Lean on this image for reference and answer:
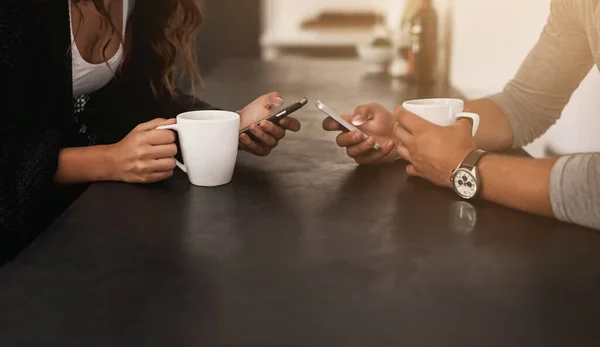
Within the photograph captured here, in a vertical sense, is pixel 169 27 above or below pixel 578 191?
above

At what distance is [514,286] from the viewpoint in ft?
1.95

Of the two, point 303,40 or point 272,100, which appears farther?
point 303,40

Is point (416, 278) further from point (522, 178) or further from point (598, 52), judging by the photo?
point (598, 52)

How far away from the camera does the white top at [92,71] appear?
46.5 inches

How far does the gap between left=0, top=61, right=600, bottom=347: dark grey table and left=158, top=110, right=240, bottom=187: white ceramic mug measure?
3cm

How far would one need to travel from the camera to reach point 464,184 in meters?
0.87

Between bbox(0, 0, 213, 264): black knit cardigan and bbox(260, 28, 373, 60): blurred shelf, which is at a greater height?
bbox(0, 0, 213, 264): black knit cardigan

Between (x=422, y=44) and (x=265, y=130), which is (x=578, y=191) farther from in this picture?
(x=422, y=44)

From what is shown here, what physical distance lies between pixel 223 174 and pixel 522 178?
42cm

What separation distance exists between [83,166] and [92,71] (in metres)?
0.34

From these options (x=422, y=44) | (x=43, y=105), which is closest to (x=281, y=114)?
(x=43, y=105)

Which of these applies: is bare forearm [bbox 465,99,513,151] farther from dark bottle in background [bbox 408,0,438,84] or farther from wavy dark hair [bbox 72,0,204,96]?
dark bottle in background [bbox 408,0,438,84]

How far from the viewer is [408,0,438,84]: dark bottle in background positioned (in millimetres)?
2066

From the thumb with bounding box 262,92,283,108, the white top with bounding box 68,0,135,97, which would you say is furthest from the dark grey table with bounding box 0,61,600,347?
the white top with bounding box 68,0,135,97
